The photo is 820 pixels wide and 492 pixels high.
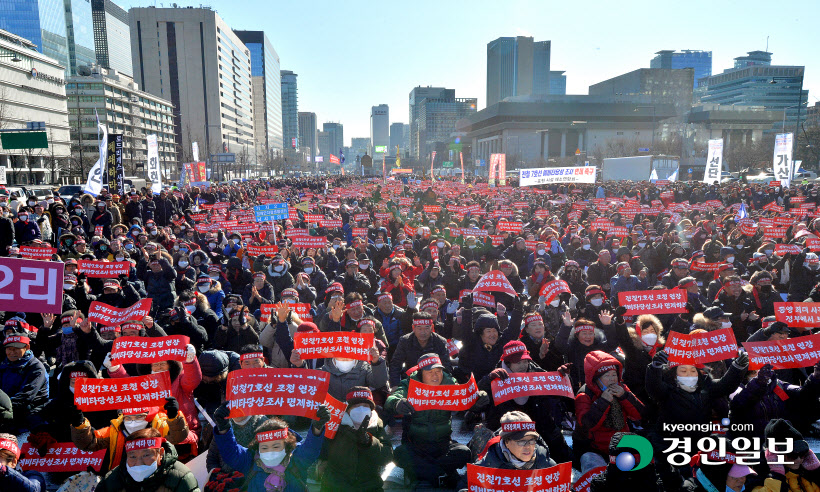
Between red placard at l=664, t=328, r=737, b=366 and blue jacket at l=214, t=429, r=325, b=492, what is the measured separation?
3.30 meters

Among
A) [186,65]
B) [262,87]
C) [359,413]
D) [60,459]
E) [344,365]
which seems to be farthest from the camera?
[262,87]

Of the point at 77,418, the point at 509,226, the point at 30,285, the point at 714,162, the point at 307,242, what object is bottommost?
the point at 77,418

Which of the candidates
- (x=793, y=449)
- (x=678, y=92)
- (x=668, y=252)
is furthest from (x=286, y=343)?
(x=678, y=92)

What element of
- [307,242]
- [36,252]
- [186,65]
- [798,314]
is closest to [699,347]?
[798,314]

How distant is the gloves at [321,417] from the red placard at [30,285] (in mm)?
2924

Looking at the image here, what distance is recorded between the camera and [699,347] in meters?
5.11

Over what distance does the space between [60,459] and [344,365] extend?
280 centimetres

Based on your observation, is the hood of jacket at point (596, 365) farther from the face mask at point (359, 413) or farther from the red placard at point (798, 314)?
the red placard at point (798, 314)

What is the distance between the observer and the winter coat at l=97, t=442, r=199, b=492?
3.77 m

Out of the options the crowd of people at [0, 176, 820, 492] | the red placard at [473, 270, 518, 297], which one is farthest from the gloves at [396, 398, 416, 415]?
the red placard at [473, 270, 518, 297]

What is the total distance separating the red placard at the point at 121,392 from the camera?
4.70m

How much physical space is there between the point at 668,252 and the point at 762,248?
1841 mm

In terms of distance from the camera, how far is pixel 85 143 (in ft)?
289

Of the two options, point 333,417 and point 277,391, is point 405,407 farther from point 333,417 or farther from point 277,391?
point 277,391
